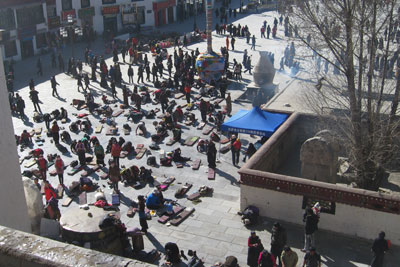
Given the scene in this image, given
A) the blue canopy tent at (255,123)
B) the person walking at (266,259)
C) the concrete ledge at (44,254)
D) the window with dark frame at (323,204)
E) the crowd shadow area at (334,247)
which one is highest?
the concrete ledge at (44,254)

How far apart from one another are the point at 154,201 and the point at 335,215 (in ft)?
18.4

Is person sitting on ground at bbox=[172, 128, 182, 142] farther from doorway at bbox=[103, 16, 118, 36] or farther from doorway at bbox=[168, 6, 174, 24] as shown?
doorway at bbox=[168, 6, 174, 24]

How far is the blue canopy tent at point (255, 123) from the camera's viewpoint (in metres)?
19.1

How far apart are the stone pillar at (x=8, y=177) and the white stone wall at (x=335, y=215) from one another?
6560 millimetres

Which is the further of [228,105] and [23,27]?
[23,27]

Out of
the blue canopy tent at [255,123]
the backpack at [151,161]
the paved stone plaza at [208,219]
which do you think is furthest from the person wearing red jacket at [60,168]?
the blue canopy tent at [255,123]

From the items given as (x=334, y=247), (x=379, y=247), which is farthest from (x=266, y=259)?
(x=334, y=247)

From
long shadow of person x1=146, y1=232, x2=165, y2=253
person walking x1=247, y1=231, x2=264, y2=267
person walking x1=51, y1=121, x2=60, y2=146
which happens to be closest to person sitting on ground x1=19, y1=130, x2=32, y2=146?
person walking x1=51, y1=121, x2=60, y2=146

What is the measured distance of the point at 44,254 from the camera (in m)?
3.65

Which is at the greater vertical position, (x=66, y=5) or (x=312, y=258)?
(x=66, y=5)

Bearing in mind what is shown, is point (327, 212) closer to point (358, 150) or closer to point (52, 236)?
point (358, 150)

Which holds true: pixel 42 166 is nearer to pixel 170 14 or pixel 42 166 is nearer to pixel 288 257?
pixel 288 257

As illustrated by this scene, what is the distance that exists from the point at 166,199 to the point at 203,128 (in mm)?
7712

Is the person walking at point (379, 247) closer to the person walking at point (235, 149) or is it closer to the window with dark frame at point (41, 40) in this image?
the person walking at point (235, 149)
